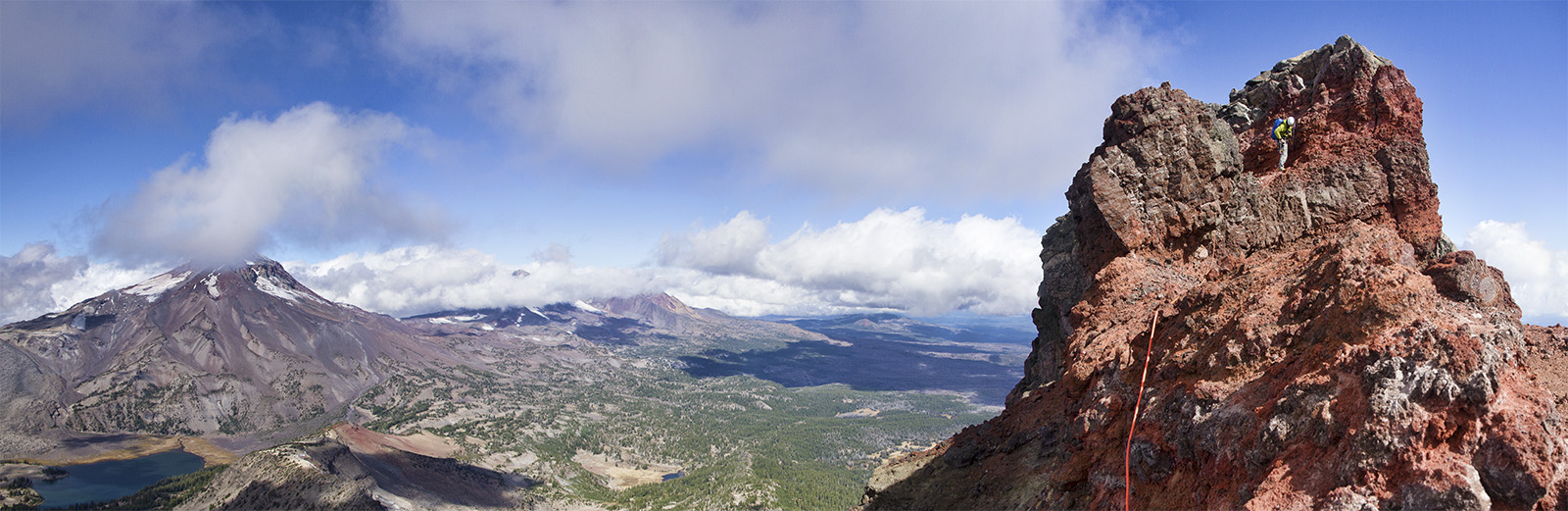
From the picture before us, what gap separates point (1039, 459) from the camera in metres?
29.0

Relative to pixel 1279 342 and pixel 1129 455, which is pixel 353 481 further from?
pixel 1279 342

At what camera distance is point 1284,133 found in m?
28.1

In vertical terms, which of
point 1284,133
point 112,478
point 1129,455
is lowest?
point 112,478

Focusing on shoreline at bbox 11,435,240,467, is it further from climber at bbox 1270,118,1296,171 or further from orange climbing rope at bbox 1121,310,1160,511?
climber at bbox 1270,118,1296,171

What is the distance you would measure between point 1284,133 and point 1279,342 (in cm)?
1738

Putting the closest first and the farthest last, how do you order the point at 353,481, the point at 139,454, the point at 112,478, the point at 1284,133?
the point at 1284,133 < the point at 353,481 < the point at 112,478 < the point at 139,454

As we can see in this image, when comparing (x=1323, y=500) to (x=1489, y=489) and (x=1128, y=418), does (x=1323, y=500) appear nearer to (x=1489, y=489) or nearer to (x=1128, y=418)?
(x=1489, y=489)

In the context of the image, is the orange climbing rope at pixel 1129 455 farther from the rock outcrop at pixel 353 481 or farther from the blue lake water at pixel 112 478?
the blue lake water at pixel 112 478

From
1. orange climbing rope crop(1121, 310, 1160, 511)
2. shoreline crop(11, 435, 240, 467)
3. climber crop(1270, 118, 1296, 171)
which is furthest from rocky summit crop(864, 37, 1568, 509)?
shoreline crop(11, 435, 240, 467)

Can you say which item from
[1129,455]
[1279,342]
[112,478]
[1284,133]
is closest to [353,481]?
[1129,455]

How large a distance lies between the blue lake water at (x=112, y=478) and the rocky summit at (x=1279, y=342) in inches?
7642

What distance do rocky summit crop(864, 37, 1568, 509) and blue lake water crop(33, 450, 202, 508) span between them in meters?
194

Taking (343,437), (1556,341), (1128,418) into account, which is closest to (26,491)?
(343,437)

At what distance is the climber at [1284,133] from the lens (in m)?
28.0
